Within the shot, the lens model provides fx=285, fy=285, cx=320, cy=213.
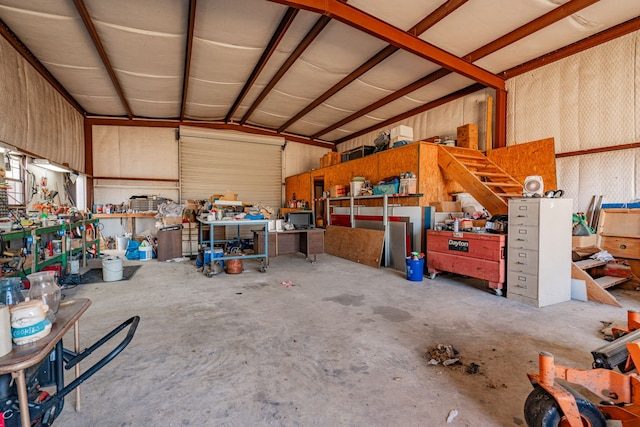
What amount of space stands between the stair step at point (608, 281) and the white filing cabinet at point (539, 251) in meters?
0.70

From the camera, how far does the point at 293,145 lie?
35.7 feet

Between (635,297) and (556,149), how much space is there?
270cm

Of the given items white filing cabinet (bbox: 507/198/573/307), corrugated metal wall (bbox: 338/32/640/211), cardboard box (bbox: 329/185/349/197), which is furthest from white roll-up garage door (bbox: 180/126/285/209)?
white filing cabinet (bbox: 507/198/573/307)

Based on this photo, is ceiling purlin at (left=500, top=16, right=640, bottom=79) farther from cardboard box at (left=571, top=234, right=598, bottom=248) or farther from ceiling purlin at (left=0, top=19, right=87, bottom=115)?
ceiling purlin at (left=0, top=19, right=87, bottom=115)

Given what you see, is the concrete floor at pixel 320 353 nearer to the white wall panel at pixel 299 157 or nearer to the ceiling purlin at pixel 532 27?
the ceiling purlin at pixel 532 27

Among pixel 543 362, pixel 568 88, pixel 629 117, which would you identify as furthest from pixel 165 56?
pixel 629 117

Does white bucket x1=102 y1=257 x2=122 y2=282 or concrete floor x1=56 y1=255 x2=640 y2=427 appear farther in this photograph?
white bucket x1=102 y1=257 x2=122 y2=282

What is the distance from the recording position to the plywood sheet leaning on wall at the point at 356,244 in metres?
5.95

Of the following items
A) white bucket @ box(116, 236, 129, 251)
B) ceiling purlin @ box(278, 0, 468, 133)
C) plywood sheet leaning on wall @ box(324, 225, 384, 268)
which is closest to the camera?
ceiling purlin @ box(278, 0, 468, 133)

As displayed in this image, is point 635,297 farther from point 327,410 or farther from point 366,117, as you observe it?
point 366,117

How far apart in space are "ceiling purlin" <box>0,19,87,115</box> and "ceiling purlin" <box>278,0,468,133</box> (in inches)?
226

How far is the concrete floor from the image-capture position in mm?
1733

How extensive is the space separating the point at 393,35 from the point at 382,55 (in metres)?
0.85

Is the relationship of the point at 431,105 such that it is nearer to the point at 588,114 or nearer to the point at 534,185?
the point at 588,114
